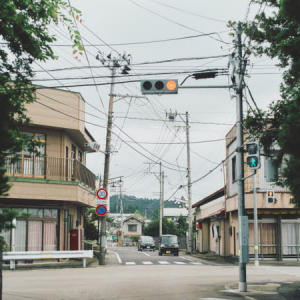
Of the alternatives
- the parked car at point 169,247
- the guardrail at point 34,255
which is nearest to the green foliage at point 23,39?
the guardrail at point 34,255

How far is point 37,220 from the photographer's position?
24328 mm

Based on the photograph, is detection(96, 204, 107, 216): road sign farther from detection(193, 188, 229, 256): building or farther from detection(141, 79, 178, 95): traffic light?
detection(193, 188, 229, 256): building

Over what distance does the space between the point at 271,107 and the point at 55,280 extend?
9.44 m

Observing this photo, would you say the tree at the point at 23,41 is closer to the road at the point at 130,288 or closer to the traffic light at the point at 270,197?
the road at the point at 130,288

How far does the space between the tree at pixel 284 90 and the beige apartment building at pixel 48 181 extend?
39.6 feet

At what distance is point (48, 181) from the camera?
23719mm

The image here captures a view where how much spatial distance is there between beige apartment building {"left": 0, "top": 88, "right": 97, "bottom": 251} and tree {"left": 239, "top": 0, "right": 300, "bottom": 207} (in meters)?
12.1

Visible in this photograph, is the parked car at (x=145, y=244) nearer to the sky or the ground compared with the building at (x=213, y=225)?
nearer to the ground

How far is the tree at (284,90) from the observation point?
10500mm

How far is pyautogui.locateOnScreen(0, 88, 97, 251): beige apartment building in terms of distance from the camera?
922 inches

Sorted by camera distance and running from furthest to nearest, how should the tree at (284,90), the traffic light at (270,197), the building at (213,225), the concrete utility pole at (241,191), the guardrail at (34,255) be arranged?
the building at (213,225) → the traffic light at (270,197) → the guardrail at (34,255) → the concrete utility pole at (241,191) → the tree at (284,90)

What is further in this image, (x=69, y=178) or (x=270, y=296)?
(x=69, y=178)

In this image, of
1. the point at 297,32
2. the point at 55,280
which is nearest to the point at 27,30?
the point at 297,32

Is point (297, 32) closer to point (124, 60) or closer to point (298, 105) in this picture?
point (298, 105)
